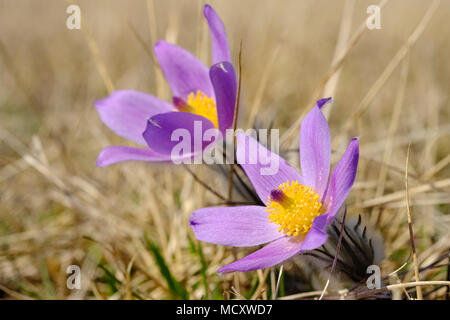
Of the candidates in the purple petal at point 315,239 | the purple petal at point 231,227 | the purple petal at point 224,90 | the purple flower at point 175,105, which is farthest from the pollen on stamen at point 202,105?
the purple petal at point 315,239

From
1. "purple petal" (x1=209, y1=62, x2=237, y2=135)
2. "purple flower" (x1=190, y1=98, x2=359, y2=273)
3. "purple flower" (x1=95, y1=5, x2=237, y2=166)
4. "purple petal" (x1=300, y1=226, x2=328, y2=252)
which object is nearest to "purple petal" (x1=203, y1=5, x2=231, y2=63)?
"purple flower" (x1=95, y1=5, x2=237, y2=166)

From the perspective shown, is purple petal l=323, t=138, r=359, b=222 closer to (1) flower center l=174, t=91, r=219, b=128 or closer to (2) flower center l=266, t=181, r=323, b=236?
(2) flower center l=266, t=181, r=323, b=236

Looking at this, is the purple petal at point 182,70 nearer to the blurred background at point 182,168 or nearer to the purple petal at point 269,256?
the blurred background at point 182,168

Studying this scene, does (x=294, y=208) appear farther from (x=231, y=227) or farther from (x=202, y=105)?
(x=202, y=105)

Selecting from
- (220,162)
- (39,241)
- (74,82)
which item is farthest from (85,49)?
(220,162)

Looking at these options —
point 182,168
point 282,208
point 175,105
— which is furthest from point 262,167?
point 182,168

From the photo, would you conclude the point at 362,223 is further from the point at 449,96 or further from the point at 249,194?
the point at 449,96
